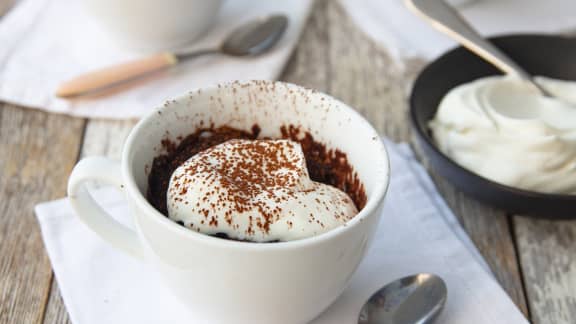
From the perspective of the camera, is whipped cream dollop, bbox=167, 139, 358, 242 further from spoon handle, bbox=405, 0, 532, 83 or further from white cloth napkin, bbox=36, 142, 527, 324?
spoon handle, bbox=405, 0, 532, 83

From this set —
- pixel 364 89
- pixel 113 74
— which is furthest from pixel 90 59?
pixel 364 89

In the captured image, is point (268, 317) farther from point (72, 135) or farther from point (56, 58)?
point (56, 58)

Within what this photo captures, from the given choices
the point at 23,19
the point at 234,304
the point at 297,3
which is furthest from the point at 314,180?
the point at 23,19

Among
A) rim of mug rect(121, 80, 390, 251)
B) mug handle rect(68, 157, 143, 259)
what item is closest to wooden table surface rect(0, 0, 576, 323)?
mug handle rect(68, 157, 143, 259)

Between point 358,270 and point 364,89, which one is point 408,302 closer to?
point 358,270

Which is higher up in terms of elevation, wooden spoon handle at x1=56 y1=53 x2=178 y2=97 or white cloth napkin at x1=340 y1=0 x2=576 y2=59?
wooden spoon handle at x1=56 y1=53 x2=178 y2=97

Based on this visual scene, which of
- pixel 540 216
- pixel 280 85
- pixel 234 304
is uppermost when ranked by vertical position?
pixel 280 85

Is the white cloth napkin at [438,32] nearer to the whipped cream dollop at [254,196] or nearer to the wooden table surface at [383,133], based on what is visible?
the wooden table surface at [383,133]
